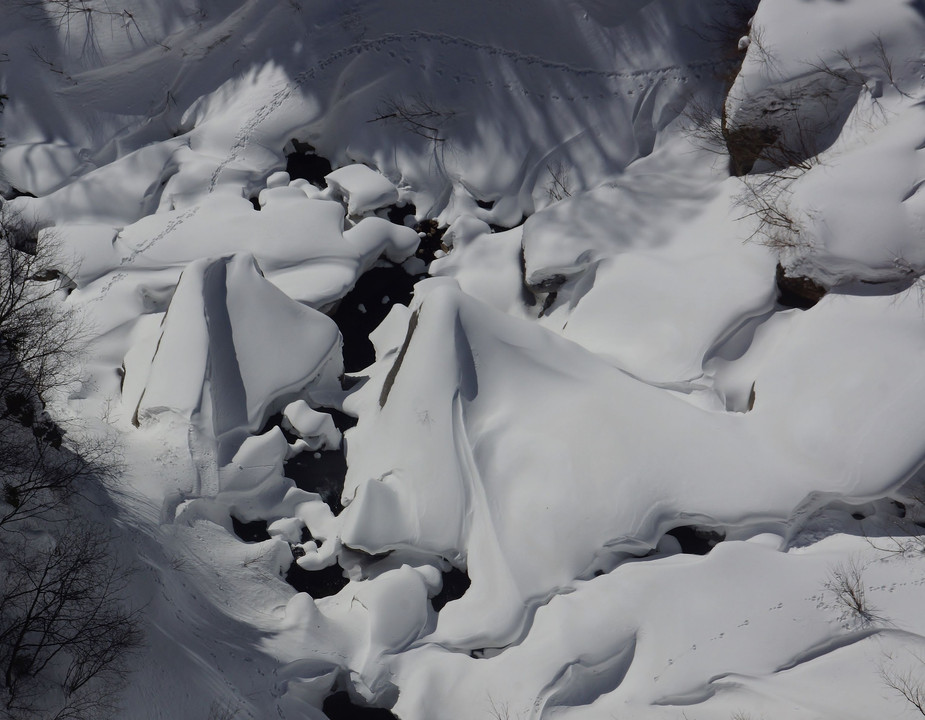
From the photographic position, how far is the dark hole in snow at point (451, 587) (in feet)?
34.6

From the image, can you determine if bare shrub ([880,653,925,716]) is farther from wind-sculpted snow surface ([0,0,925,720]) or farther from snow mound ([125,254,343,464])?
snow mound ([125,254,343,464])

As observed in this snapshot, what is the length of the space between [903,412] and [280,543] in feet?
25.0

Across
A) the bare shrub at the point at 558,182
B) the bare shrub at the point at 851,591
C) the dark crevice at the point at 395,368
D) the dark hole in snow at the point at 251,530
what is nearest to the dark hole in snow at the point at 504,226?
the bare shrub at the point at 558,182

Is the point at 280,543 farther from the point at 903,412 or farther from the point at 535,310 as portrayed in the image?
the point at 903,412

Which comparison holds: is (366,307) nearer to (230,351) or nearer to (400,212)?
(400,212)

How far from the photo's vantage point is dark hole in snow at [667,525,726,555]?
10.4 metres

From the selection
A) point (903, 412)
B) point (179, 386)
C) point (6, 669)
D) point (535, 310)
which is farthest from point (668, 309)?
point (6, 669)

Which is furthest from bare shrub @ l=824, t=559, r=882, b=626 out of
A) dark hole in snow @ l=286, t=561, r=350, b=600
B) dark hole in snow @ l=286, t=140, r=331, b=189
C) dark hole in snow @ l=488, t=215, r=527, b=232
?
dark hole in snow @ l=286, t=140, r=331, b=189

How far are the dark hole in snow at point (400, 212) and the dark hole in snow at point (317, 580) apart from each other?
216 inches

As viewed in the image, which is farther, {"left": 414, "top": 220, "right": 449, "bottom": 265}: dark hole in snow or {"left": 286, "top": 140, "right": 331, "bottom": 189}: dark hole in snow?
{"left": 286, "top": 140, "right": 331, "bottom": 189}: dark hole in snow

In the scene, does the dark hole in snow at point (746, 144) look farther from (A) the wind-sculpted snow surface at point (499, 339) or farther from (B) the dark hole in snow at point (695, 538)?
(B) the dark hole in snow at point (695, 538)

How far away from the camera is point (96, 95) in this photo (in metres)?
13.6

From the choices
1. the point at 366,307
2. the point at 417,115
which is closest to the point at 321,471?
the point at 366,307

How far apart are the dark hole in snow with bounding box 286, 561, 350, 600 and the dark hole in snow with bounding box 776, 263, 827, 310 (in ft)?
22.2
